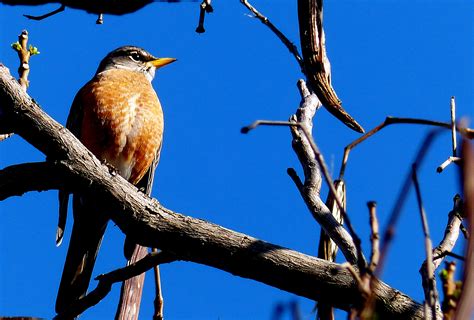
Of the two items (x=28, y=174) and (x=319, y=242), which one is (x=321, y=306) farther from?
(x=28, y=174)

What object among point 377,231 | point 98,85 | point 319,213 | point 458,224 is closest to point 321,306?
point 319,213

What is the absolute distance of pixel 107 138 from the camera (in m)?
5.18

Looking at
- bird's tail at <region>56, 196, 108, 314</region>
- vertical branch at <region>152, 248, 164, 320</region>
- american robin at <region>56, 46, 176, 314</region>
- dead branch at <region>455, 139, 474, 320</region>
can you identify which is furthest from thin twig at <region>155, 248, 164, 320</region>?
dead branch at <region>455, 139, 474, 320</region>

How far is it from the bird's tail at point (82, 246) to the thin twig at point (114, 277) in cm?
Answer: 142

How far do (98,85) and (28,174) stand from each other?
240cm

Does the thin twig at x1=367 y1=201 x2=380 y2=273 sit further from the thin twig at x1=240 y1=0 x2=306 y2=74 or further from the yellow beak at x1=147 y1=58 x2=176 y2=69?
the yellow beak at x1=147 y1=58 x2=176 y2=69

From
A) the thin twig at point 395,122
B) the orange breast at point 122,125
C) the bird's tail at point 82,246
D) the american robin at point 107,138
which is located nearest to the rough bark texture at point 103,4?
the thin twig at point 395,122

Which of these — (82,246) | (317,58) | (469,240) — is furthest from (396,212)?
(82,246)

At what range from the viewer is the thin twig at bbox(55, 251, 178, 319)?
9.83 feet

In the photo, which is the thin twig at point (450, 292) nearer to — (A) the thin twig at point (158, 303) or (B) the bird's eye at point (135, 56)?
(A) the thin twig at point (158, 303)

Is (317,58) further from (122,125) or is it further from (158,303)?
(122,125)

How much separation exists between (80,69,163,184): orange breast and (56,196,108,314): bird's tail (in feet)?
1.43

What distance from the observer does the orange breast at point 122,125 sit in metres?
5.18

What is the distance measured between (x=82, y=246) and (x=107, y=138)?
824mm
